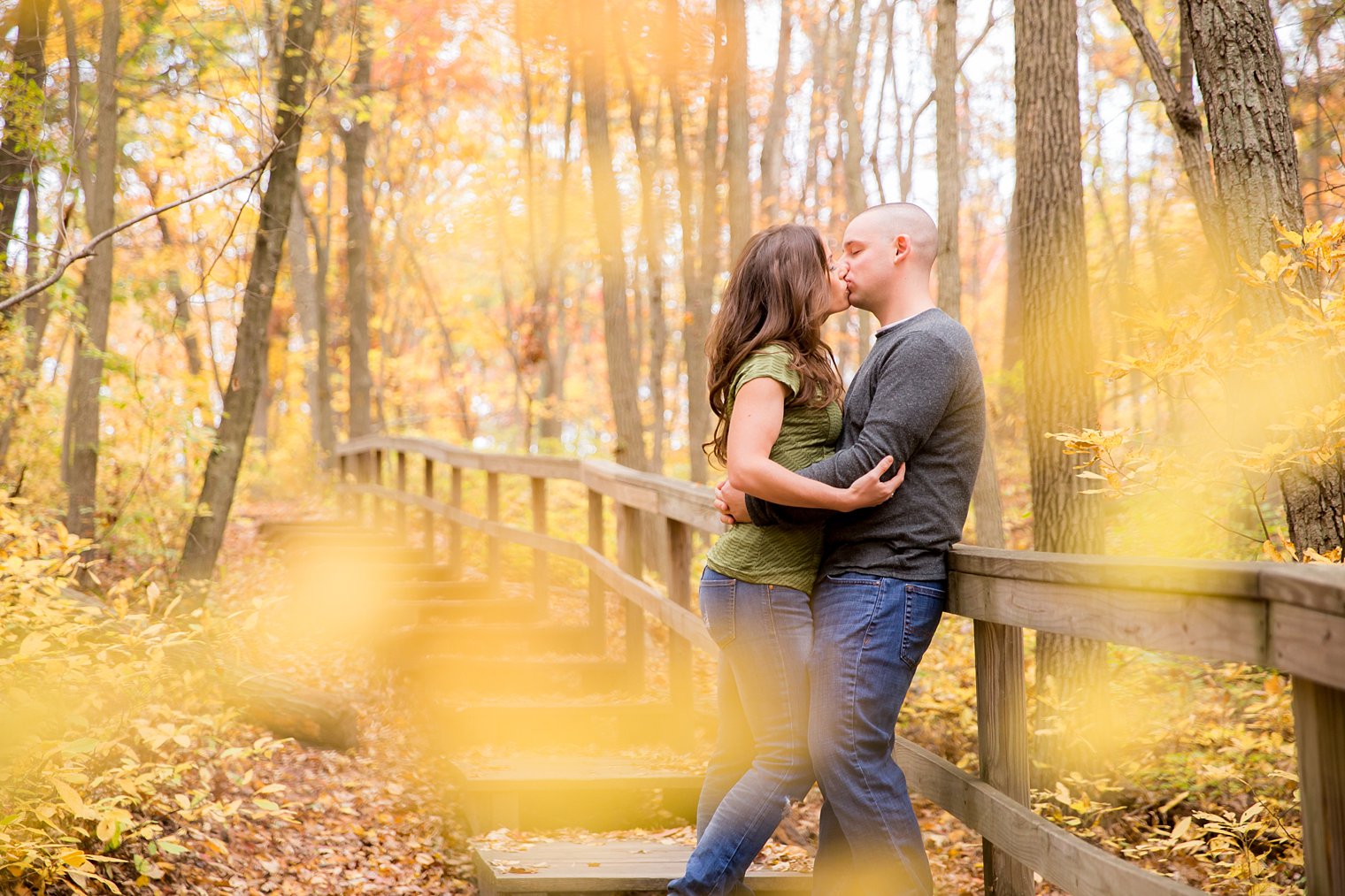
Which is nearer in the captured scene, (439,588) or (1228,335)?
(1228,335)

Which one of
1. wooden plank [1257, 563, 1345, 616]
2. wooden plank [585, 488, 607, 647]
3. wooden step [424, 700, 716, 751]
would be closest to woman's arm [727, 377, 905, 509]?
wooden plank [1257, 563, 1345, 616]

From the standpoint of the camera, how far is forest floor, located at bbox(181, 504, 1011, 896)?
4.07 m

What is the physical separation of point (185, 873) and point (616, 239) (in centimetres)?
801

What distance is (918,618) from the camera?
269cm

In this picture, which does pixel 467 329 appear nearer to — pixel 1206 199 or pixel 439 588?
pixel 439 588

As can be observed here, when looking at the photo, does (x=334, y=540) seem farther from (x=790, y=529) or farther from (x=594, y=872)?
(x=790, y=529)

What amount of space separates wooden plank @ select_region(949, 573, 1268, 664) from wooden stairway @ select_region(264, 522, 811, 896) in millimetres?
1538

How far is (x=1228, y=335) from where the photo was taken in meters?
3.62

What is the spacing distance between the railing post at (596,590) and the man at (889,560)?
377 cm

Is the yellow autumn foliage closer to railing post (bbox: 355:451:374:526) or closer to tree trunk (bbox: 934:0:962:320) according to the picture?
tree trunk (bbox: 934:0:962:320)

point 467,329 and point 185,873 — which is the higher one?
point 467,329

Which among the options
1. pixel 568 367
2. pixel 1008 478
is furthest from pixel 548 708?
pixel 568 367

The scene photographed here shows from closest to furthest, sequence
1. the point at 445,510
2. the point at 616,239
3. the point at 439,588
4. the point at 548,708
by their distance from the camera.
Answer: the point at 548,708, the point at 439,588, the point at 445,510, the point at 616,239

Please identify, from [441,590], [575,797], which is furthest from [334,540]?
[575,797]
